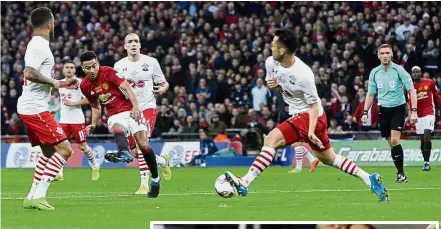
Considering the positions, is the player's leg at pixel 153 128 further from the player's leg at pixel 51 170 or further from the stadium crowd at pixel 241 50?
the stadium crowd at pixel 241 50

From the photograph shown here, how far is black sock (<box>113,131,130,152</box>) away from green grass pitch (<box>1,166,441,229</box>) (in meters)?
0.79

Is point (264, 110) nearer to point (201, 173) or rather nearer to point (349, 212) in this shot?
point (201, 173)

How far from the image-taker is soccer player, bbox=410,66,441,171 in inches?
949

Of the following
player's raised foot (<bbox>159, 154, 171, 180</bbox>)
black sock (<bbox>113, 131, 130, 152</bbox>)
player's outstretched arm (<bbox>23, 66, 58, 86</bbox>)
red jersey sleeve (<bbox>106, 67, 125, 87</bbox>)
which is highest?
player's outstretched arm (<bbox>23, 66, 58, 86</bbox>)

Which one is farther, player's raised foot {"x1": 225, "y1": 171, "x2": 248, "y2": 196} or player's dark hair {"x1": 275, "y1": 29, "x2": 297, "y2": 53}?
player's dark hair {"x1": 275, "y1": 29, "x2": 297, "y2": 53}

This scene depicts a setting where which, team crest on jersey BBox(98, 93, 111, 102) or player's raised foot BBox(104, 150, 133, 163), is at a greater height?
team crest on jersey BBox(98, 93, 111, 102)

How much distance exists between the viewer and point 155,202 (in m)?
14.3

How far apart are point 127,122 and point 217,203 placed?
2548 mm

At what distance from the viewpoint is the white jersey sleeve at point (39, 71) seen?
13.5 m

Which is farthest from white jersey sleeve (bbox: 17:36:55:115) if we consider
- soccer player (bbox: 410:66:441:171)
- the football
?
soccer player (bbox: 410:66:441:171)

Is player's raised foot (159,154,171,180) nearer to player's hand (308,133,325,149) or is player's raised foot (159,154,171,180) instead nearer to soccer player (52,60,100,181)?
soccer player (52,60,100,181)

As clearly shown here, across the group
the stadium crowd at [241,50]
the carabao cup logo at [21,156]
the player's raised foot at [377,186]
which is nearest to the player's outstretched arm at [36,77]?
the player's raised foot at [377,186]

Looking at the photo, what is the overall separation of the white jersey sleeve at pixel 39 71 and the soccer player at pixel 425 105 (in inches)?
486

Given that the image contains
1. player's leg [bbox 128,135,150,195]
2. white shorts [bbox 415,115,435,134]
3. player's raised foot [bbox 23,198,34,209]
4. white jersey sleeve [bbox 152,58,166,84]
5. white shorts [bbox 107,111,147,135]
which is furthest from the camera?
white shorts [bbox 415,115,435,134]
